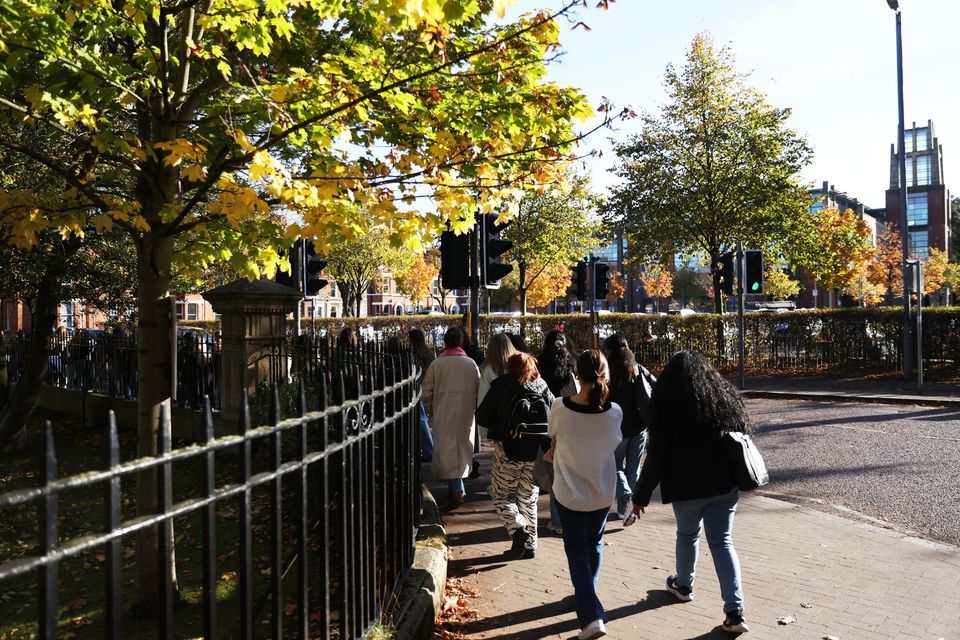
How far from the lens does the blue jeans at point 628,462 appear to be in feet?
22.9

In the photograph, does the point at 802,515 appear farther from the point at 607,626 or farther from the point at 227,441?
the point at 227,441

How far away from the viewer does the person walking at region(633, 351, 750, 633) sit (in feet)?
14.8

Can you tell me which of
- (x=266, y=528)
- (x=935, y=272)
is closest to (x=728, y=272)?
(x=266, y=528)

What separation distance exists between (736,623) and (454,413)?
10.9 feet

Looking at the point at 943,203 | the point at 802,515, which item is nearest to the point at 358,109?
the point at 802,515

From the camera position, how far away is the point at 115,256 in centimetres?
1304

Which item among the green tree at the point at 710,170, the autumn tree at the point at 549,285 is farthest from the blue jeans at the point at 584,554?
the autumn tree at the point at 549,285

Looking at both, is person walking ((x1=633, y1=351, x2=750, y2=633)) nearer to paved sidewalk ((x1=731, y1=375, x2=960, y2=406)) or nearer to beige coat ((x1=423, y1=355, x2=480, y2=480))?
beige coat ((x1=423, y1=355, x2=480, y2=480))

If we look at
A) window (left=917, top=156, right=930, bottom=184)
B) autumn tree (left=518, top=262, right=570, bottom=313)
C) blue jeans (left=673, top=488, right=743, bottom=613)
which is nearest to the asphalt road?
blue jeans (left=673, top=488, right=743, bottom=613)

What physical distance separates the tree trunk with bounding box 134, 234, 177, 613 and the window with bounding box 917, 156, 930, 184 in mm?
86083

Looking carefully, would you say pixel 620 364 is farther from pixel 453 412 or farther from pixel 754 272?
pixel 754 272

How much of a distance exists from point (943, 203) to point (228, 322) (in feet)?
265

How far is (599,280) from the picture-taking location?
1616 centimetres

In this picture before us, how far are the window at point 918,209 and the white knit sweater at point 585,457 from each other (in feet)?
270
